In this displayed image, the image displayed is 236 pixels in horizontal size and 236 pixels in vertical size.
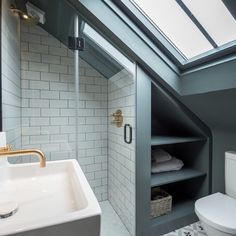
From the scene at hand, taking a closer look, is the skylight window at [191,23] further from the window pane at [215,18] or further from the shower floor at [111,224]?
the shower floor at [111,224]

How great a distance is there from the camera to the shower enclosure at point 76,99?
166 cm

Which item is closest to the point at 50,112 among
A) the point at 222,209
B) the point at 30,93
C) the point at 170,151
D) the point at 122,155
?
the point at 30,93

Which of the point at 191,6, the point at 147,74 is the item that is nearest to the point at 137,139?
the point at 147,74

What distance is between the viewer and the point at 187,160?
2.35 meters

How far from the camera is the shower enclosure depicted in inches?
65.4

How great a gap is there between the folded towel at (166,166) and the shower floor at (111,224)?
671 mm

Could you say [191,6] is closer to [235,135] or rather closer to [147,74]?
[147,74]

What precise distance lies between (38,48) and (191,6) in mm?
1518

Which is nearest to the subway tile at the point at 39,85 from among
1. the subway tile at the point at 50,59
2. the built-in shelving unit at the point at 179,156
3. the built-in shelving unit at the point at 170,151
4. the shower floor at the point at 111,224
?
the subway tile at the point at 50,59

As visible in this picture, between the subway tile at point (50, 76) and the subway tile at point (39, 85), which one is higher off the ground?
the subway tile at point (50, 76)

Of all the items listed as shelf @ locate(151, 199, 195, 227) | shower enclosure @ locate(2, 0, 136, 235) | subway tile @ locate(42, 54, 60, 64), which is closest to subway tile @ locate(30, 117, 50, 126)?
shower enclosure @ locate(2, 0, 136, 235)

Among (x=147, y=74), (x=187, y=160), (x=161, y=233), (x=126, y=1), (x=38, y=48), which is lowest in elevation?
(x=161, y=233)

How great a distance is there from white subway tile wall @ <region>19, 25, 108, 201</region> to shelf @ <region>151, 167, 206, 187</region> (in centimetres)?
74

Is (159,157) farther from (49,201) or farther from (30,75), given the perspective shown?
(30,75)
